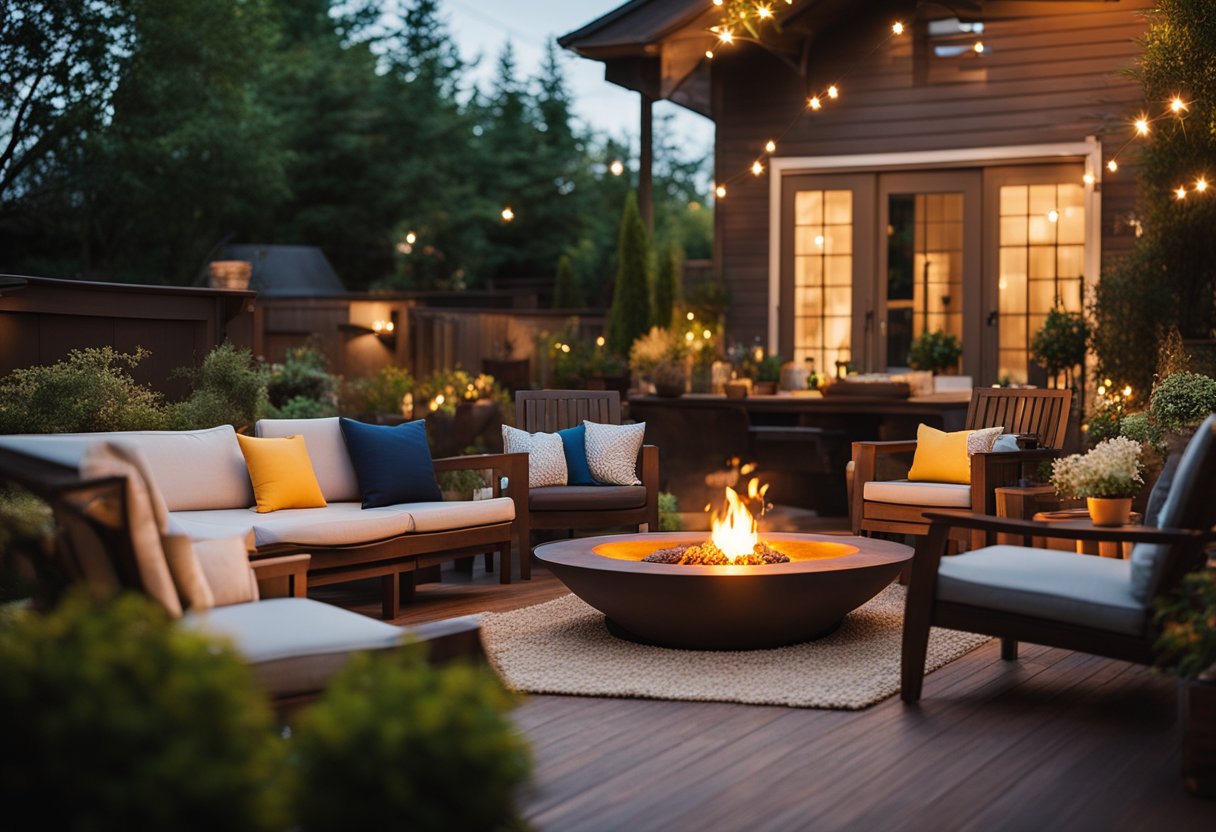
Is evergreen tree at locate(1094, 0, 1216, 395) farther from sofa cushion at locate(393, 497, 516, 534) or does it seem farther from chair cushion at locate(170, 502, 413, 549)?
chair cushion at locate(170, 502, 413, 549)

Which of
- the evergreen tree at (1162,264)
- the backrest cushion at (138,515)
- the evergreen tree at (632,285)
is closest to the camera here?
the backrest cushion at (138,515)

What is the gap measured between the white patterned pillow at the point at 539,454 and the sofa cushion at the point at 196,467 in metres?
1.59

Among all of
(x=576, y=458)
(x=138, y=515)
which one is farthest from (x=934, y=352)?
(x=138, y=515)

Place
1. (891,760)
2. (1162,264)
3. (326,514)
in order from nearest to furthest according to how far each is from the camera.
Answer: (891,760)
(326,514)
(1162,264)

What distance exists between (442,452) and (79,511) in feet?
27.4

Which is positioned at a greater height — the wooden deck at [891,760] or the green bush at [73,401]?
the green bush at [73,401]

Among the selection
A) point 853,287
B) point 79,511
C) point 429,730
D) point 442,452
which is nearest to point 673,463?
point 442,452

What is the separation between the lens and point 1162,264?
9.48m

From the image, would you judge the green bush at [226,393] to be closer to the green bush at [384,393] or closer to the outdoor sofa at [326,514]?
the outdoor sofa at [326,514]

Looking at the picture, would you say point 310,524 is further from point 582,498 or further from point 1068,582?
point 1068,582

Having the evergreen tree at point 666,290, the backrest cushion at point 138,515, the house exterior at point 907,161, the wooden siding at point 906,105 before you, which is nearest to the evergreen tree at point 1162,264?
the house exterior at point 907,161

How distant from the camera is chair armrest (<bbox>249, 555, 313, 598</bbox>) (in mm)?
3615

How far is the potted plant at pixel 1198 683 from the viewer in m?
3.22

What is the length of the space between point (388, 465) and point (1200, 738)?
12.0 feet
